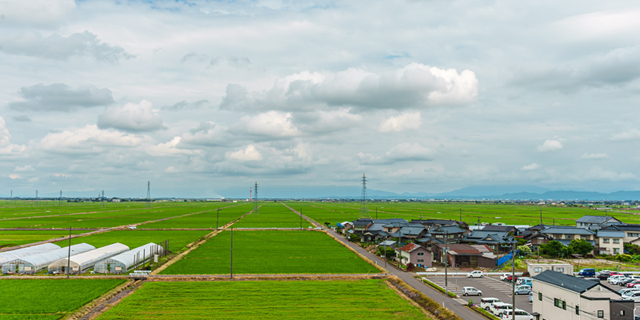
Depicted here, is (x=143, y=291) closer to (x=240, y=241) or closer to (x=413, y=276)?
(x=413, y=276)

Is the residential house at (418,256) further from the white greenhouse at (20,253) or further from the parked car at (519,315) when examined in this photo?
the white greenhouse at (20,253)

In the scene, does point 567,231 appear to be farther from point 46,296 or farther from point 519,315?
point 46,296

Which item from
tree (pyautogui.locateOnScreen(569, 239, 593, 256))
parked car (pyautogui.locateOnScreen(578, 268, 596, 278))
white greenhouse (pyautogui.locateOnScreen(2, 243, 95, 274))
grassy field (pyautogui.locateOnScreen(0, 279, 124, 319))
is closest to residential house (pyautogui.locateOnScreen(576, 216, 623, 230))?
tree (pyautogui.locateOnScreen(569, 239, 593, 256))

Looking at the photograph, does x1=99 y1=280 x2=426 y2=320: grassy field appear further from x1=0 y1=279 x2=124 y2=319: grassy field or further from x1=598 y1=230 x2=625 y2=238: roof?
x1=598 y1=230 x2=625 y2=238: roof

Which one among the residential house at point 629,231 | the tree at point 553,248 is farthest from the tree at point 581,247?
the residential house at point 629,231

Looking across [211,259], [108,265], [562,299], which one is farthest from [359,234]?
[562,299]
